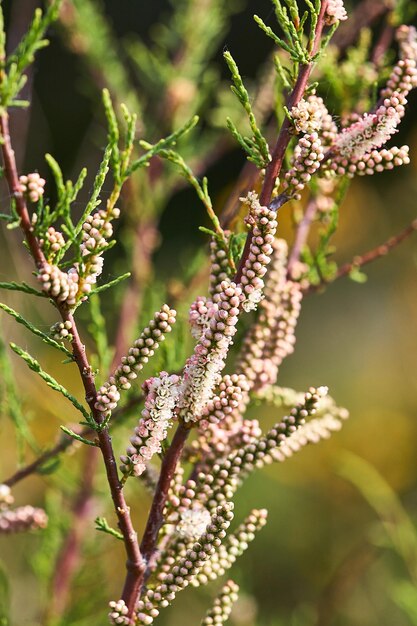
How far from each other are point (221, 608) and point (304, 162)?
1.24ft

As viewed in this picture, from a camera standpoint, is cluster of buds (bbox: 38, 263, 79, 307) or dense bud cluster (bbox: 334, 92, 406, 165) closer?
cluster of buds (bbox: 38, 263, 79, 307)

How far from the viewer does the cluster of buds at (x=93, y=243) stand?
509 mm

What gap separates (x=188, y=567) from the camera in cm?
57

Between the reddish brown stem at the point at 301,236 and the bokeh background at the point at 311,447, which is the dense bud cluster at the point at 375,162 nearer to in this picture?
the reddish brown stem at the point at 301,236

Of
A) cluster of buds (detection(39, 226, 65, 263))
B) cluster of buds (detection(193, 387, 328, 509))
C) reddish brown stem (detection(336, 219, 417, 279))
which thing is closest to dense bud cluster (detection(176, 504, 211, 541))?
cluster of buds (detection(193, 387, 328, 509))

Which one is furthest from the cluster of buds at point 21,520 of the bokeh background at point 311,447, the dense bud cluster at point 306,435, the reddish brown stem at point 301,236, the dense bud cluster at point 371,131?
the dense bud cluster at point 371,131

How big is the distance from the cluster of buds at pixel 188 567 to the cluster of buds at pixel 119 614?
0.01m

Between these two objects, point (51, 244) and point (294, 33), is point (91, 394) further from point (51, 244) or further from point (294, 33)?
point (294, 33)

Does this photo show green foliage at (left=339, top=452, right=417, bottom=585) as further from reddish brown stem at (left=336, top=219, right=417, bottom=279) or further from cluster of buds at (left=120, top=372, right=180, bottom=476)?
cluster of buds at (left=120, top=372, right=180, bottom=476)

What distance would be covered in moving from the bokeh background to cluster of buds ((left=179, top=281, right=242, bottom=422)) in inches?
17.8

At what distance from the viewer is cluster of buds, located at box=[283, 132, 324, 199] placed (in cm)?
55

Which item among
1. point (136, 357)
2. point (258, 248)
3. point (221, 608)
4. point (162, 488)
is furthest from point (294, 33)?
point (221, 608)

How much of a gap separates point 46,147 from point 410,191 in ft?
5.76

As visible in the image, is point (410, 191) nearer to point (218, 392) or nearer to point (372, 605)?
point (372, 605)
